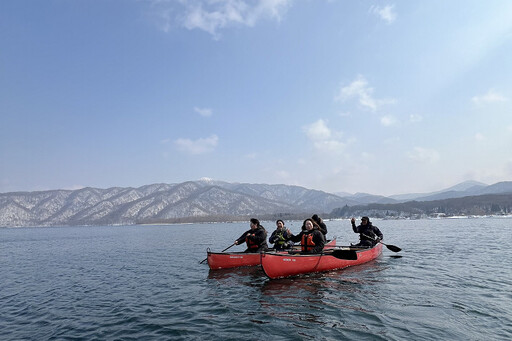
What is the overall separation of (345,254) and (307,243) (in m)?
3.07

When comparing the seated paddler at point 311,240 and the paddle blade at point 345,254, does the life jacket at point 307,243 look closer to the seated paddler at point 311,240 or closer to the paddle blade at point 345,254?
the seated paddler at point 311,240

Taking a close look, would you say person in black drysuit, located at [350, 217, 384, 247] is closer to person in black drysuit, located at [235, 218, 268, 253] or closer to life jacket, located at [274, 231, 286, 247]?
life jacket, located at [274, 231, 286, 247]

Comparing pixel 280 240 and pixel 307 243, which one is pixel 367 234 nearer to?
pixel 280 240

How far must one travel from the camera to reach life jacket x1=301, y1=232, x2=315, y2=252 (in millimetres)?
18105

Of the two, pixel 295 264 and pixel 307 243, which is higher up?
pixel 307 243

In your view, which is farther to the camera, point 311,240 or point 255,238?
point 255,238

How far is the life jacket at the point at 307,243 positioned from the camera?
18.1 m

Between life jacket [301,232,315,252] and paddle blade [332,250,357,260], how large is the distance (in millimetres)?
1607

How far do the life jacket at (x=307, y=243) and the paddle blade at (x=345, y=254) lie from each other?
1.61 meters

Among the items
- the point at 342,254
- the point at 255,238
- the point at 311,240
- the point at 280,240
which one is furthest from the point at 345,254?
the point at 255,238

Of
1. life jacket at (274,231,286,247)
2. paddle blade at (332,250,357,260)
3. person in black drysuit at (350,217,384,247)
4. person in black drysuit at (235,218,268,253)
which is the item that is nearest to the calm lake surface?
paddle blade at (332,250,357,260)

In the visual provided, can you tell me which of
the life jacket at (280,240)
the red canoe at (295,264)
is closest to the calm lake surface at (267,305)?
the red canoe at (295,264)

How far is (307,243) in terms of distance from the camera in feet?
59.8

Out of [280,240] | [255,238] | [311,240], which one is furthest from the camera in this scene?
[280,240]
